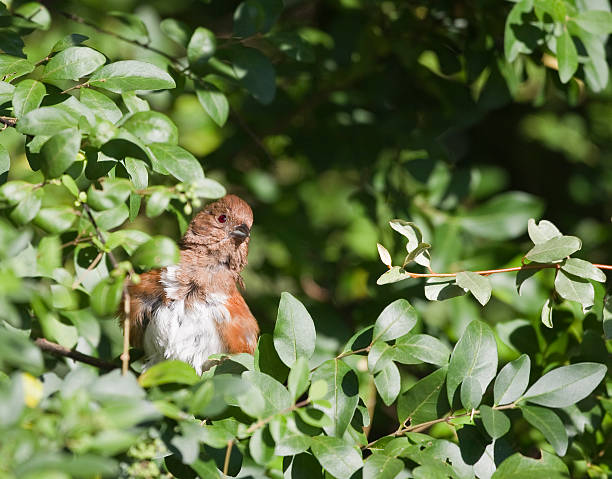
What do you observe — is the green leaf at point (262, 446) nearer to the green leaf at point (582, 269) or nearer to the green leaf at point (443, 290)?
the green leaf at point (443, 290)

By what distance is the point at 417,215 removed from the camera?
3857mm

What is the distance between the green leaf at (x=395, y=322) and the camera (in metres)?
2.10

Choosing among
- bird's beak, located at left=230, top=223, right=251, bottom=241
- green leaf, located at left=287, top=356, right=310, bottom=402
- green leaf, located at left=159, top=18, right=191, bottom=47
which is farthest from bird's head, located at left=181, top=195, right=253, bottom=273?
green leaf, located at left=287, top=356, right=310, bottom=402

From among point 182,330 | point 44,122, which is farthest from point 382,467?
point 182,330

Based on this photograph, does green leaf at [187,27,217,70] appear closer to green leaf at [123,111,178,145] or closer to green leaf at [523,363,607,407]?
green leaf at [123,111,178,145]

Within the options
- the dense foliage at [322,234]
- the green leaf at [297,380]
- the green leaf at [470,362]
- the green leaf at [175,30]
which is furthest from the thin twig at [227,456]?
the green leaf at [175,30]

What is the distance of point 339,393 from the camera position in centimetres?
205

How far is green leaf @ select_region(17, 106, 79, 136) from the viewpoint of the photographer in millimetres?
1825

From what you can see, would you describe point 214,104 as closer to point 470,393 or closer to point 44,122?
point 44,122

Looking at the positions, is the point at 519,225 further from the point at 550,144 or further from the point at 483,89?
the point at 550,144

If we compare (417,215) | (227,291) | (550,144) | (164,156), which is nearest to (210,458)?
(164,156)

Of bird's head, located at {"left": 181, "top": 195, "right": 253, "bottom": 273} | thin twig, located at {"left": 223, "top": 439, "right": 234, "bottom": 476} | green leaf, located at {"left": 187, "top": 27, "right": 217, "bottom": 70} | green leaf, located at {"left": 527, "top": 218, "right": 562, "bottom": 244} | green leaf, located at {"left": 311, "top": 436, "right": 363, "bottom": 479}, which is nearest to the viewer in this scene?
thin twig, located at {"left": 223, "top": 439, "right": 234, "bottom": 476}

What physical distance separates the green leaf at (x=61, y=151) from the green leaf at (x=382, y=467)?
1.05m

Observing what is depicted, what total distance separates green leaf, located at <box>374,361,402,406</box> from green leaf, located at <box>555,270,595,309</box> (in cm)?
54
